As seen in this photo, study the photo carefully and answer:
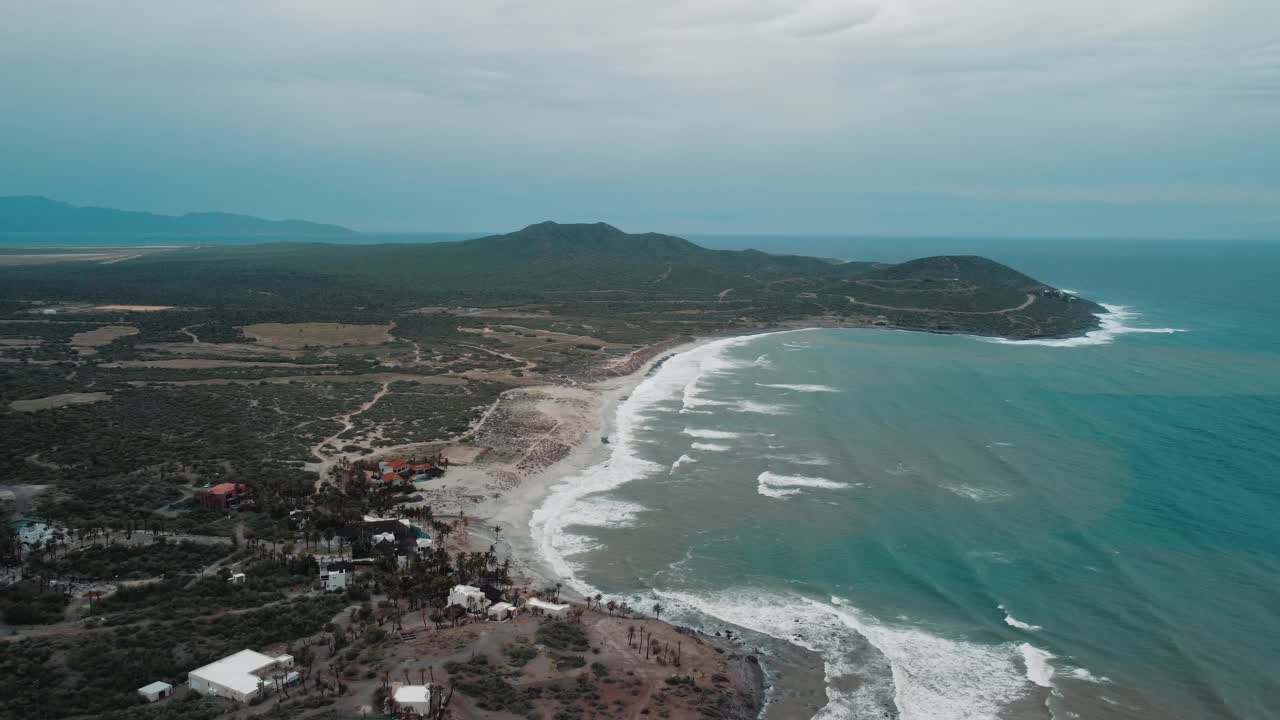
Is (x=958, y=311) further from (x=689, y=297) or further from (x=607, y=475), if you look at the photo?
(x=607, y=475)

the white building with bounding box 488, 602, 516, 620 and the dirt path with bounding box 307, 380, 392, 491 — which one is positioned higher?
the dirt path with bounding box 307, 380, 392, 491

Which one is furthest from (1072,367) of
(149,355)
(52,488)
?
(149,355)

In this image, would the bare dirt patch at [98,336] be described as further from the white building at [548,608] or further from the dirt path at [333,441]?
the white building at [548,608]

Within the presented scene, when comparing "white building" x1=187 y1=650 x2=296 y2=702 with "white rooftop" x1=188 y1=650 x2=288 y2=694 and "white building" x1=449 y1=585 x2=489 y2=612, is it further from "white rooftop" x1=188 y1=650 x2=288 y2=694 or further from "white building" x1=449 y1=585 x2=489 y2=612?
"white building" x1=449 y1=585 x2=489 y2=612

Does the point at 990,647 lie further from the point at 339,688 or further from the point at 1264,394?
the point at 1264,394

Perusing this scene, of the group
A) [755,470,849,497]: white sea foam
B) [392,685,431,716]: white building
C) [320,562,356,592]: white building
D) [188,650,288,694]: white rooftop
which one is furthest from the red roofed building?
[755,470,849,497]: white sea foam
